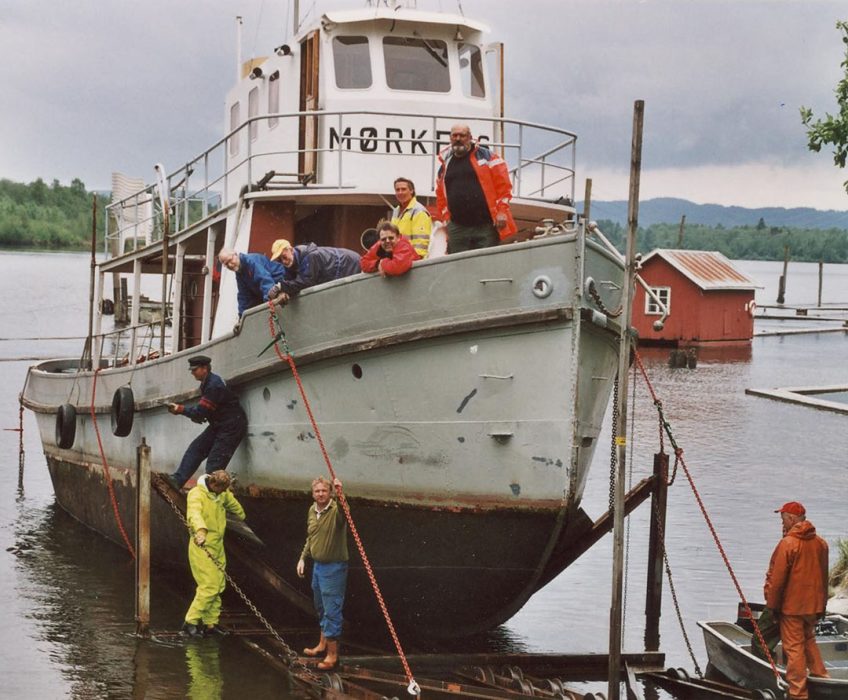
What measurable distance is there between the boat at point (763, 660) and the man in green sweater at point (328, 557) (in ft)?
11.5

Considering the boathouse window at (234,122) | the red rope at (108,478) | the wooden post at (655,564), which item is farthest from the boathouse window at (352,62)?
the red rope at (108,478)

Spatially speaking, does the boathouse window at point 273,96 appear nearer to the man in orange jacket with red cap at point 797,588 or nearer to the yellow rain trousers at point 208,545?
the yellow rain trousers at point 208,545

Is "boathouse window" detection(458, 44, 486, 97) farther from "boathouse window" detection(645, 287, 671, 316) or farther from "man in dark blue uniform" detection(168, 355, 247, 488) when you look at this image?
"boathouse window" detection(645, 287, 671, 316)

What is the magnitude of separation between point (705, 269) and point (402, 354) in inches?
1647

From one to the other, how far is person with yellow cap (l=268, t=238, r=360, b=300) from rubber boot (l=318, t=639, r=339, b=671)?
3.20 metres

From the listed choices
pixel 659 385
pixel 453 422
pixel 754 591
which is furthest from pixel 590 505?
pixel 659 385

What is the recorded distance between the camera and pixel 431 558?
1141 cm

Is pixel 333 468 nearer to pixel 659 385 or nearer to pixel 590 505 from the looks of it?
pixel 590 505

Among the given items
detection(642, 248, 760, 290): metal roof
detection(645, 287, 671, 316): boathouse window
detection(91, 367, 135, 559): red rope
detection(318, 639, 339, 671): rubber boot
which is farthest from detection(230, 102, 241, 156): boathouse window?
detection(645, 287, 671, 316): boathouse window

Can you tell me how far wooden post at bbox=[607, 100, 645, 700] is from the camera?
9.80 metres

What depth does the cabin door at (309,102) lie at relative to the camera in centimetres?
1389

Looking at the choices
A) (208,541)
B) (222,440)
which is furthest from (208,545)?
(222,440)

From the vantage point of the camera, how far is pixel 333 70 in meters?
14.1

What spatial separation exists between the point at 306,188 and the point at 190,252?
468 centimetres
